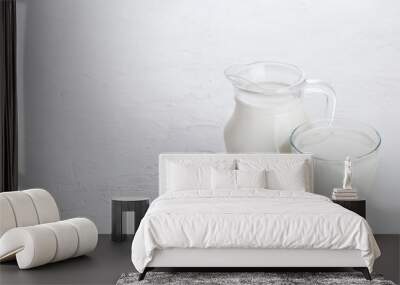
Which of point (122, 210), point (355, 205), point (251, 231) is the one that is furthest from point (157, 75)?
point (251, 231)

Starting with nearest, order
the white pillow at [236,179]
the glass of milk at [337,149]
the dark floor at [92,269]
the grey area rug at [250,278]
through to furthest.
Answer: the grey area rug at [250,278] < the dark floor at [92,269] < the white pillow at [236,179] < the glass of milk at [337,149]

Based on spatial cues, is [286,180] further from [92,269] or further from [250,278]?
[92,269]

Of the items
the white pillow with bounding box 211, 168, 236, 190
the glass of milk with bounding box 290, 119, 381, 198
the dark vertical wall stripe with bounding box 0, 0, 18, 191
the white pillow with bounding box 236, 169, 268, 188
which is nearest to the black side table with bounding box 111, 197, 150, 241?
the white pillow with bounding box 211, 168, 236, 190

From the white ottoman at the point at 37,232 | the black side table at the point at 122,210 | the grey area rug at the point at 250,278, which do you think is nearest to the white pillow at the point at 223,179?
the black side table at the point at 122,210

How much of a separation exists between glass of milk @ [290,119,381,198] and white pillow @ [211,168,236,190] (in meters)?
1.05

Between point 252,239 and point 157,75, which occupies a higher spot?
point 157,75

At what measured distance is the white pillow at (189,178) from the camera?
6.17 metres

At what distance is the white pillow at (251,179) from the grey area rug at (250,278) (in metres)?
1.34

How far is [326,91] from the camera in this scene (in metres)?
6.96

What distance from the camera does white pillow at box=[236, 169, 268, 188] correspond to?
20.0 ft

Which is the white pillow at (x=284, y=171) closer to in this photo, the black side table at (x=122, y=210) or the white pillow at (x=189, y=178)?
the white pillow at (x=189, y=178)

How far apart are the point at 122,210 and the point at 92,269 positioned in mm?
1349

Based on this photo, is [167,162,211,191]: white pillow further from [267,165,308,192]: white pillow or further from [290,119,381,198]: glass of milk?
[290,119,381,198]: glass of milk

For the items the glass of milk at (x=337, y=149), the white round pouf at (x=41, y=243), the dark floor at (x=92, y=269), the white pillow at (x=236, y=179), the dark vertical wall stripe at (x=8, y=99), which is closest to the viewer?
the dark floor at (x=92, y=269)
